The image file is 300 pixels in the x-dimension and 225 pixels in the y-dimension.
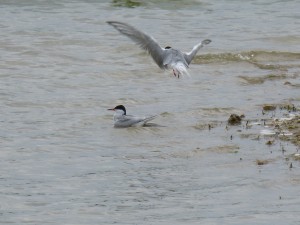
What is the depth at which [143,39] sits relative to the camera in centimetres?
1166

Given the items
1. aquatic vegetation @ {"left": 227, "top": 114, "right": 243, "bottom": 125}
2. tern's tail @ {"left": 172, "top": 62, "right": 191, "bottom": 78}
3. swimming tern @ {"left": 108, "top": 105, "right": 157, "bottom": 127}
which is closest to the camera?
tern's tail @ {"left": 172, "top": 62, "right": 191, "bottom": 78}

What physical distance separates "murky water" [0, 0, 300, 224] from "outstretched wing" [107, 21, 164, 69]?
87 cm

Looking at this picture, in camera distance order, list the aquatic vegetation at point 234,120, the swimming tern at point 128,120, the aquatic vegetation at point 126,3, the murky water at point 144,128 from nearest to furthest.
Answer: the murky water at point 144,128
the aquatic vegetation at point 234,120
the swimming tern at point 128,120
the aquatic vegetation at point 126,3

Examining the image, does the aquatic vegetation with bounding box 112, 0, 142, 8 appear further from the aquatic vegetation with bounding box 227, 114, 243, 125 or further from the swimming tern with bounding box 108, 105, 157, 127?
the aquatic vegetation with bounding box 227, 114, 243, 125

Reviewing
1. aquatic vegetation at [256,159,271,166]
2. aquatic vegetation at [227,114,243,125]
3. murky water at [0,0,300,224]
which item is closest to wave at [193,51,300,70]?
murky water at [0,0,300,224]

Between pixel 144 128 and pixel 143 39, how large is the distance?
1067mm

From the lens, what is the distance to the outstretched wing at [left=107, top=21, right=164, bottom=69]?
449 inches

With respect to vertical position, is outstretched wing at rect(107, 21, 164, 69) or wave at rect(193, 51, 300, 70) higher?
outstretched wing at rect(107, 21, 164, 69)

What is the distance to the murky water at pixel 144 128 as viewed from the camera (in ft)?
27.7

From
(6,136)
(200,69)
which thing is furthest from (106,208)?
(200,69)

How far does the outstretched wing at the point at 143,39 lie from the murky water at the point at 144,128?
2.86 feet

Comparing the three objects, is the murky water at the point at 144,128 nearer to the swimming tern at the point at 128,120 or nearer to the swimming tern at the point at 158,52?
the swimming tern at the point at 128,120

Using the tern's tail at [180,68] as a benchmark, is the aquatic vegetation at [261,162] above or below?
below

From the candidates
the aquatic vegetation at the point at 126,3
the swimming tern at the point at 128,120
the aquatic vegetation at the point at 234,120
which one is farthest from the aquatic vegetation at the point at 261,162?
the aquatic vegetation at the point at 126,3
